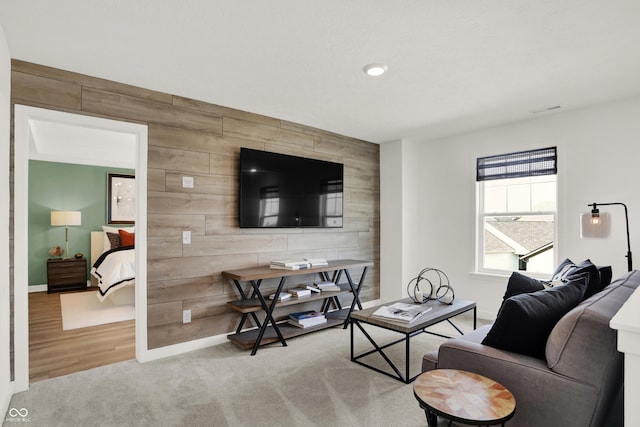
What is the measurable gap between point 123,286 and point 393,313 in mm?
3836

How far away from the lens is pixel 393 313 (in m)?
2.78

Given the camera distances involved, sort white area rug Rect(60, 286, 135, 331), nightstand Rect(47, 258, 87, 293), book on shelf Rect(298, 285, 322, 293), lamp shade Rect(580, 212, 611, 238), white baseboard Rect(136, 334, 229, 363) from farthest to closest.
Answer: nightstand Rect(47, 258, 87, 293) → white area rug Rect(60, 286, 135, 331) → book on shelf Rect(298, 285, 322, 293) → lamp shade Rect(580, 212, 611, 238) → white baseboard Rect(136, 334, 229, 363)

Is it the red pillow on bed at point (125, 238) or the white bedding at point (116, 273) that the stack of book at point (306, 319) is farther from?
the red pillow on bed at point (125, 238)

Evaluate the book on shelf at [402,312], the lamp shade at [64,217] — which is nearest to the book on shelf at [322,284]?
the book on shelf at [402,312]

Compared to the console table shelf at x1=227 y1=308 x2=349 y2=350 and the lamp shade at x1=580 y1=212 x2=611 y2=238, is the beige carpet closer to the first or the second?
the console table shelf at x1=227 y1=308 x2=349 y2=350

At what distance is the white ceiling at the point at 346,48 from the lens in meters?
→ 1.98

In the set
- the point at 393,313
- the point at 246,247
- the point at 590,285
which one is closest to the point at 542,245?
the point at 590,285

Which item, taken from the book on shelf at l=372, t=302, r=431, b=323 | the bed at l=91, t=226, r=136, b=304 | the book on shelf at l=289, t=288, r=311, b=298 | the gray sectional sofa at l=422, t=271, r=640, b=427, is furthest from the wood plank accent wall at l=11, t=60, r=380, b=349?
the gray sectional sofa at l=422, t=271, r=640, b=427

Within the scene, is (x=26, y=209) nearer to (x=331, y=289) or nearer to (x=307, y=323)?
(x=307, y=323)

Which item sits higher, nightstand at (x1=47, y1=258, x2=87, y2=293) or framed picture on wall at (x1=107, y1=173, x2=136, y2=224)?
framed picture on wall at (x1=107, y1=173, x2=136, y2=224)

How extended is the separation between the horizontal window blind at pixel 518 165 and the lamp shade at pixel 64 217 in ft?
21.0

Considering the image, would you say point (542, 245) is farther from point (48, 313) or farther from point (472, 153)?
point (48, 313)

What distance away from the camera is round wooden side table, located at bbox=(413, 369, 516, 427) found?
4.30ft

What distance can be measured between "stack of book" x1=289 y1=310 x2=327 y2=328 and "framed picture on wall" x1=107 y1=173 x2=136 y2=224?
15.2ft
